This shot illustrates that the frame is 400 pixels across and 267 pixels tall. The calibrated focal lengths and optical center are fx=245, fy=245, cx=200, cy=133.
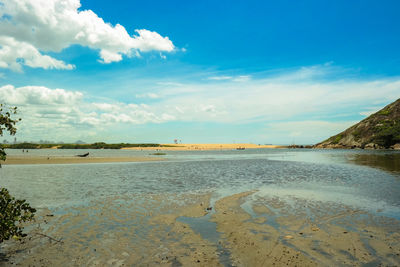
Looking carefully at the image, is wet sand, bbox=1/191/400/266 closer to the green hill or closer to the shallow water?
the shallow water

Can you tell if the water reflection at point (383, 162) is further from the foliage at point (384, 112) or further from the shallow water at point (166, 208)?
the foliage at point (384, 112)

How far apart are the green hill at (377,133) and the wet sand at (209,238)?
14218 centimetres

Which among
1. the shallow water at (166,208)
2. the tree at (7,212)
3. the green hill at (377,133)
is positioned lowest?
the shallow water at (166,208)

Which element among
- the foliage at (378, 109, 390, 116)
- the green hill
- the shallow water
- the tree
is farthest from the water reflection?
the foliage at (378, 109, 390, 116)

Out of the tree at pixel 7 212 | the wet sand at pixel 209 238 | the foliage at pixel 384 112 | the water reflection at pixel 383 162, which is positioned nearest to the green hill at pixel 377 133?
the foliage at pixel 384 112

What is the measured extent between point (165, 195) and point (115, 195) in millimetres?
3852

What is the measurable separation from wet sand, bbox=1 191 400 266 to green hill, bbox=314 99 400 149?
14218cm

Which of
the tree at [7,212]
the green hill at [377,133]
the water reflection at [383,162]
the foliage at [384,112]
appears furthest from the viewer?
the foliage at [384,112]

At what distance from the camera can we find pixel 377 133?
138000 mm

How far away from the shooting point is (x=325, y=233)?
10273mm

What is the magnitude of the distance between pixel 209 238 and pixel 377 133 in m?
162

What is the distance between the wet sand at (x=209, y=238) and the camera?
7914mm

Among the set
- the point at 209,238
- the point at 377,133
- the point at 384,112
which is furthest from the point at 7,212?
the point at 384,112

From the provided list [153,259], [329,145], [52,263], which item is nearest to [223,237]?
[153,259]
